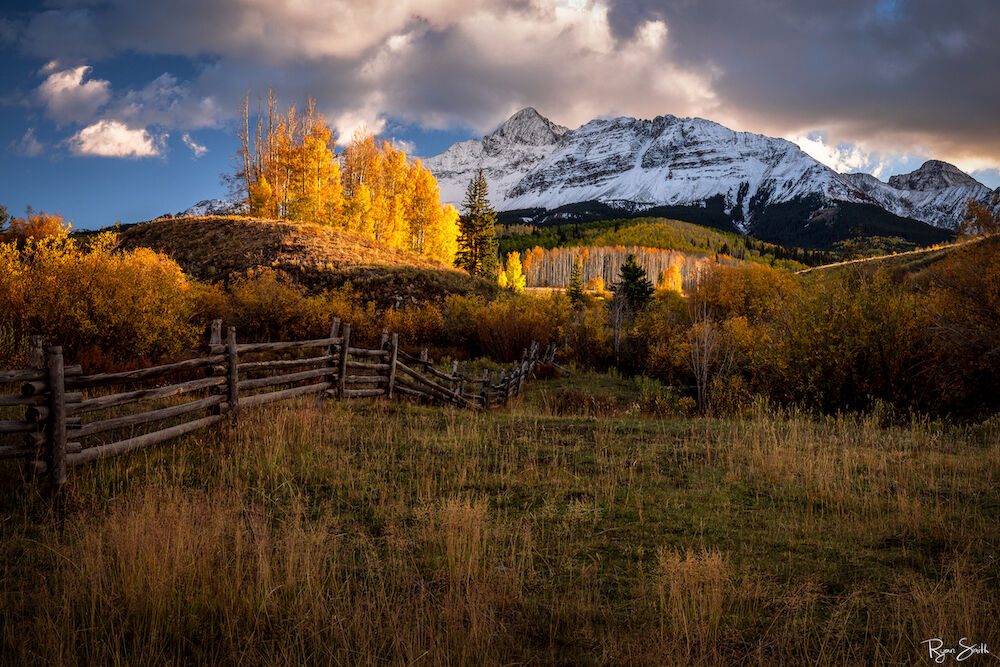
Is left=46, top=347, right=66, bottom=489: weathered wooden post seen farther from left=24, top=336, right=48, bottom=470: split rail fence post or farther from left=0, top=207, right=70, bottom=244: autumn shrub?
left=0, top=207, right=70, bottom=244: autumn shrub

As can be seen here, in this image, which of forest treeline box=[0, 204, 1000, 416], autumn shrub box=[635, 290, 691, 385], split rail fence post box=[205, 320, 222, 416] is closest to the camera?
split rail fence post box=[205, 320, 222, 416]

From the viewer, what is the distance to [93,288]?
12.6 metres

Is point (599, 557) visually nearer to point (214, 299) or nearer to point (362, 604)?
point (362, 604)

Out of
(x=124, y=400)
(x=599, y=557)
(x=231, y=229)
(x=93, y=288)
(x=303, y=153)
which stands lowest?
(x=599, y=557)

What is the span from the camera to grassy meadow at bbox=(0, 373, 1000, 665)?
3.04m

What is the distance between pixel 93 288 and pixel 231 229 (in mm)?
23608

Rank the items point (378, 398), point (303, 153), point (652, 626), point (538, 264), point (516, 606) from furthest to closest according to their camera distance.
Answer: point (538, 264), point (303, 153), point (378, 398), point (516, 606), point (652, 626)

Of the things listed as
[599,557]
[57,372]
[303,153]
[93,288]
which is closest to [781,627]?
[599,557]

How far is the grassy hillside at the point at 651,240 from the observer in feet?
520

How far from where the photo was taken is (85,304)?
1250cm

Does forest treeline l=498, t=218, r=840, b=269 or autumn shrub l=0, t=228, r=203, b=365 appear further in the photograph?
forest treeline l=498, t=218, r=840, b=269
